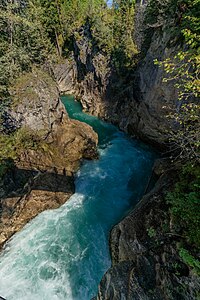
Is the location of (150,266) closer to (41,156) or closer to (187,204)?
(187,204)

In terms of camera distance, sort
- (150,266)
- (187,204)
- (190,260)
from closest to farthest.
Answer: (190,260) → (150,266) → (187,204)

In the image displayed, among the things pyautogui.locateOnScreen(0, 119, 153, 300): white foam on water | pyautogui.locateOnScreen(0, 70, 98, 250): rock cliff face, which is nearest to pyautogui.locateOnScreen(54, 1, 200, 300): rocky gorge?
pyautogui.locateOnScreen(0, 119, 153, 300): white foam on water

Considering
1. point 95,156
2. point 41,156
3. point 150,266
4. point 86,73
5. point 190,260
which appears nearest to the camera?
point 190,260

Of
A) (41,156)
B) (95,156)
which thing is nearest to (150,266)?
(41,156)

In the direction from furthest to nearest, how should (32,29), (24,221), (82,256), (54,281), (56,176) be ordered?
(32,29), (56,176), (24,221), (82,256), (54,281)

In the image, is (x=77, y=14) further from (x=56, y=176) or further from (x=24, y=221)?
(x=24, y=221)

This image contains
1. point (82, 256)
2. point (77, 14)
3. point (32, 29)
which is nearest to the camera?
point (82, 256)

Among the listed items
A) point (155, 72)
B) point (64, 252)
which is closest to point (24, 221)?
point (64, 252)

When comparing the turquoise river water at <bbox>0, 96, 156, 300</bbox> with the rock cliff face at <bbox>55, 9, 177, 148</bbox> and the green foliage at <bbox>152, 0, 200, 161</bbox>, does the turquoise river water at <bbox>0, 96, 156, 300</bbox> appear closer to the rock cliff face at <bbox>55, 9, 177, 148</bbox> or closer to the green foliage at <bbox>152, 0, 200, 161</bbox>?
the rock cliff face at <bbox>55, 9, 177, 148</bbox>

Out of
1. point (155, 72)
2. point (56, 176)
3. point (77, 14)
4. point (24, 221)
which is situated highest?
point (77, 14)
